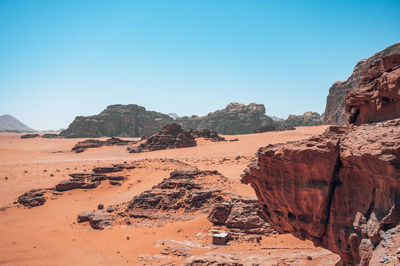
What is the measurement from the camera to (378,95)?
6359 mm

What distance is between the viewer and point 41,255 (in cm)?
1035

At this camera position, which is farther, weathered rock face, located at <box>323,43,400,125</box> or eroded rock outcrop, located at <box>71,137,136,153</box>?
weathered rock face, located at <box>323,43,400,125</box>

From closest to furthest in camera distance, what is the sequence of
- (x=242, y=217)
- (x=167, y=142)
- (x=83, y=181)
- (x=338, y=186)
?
(x=338, y=186) < (x=242, y=217) < (x=83, y=181) < (x=167, y=142)

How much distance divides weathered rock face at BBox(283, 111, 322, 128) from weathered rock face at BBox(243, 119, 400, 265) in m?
90.8

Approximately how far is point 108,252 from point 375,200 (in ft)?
33.0

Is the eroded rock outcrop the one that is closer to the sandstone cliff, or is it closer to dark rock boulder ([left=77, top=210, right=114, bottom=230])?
dark rock boulder ([left=77, top=210, right=114, bottom=230])

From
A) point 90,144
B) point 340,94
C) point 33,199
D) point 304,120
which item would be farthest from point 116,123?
point 33,199

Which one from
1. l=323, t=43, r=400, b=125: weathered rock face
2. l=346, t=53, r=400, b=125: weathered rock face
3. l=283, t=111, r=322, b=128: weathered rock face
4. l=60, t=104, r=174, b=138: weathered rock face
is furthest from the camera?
l=283, t=111, r=322, b=128: weathered rock face

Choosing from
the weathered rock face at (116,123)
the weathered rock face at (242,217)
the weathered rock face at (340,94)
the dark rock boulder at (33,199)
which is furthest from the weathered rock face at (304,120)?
the dark rock boulder at (33,199)

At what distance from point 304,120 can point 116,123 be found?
6789 cm

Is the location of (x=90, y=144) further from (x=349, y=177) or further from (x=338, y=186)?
(x=349, y=177)

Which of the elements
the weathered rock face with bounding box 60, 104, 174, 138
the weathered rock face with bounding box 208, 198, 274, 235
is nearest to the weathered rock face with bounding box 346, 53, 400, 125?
the weathered rock face with bounding box 208, 198, 274, 235

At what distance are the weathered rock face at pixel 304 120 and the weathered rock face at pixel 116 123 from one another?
48.8 meters

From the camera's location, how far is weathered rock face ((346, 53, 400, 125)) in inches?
235
